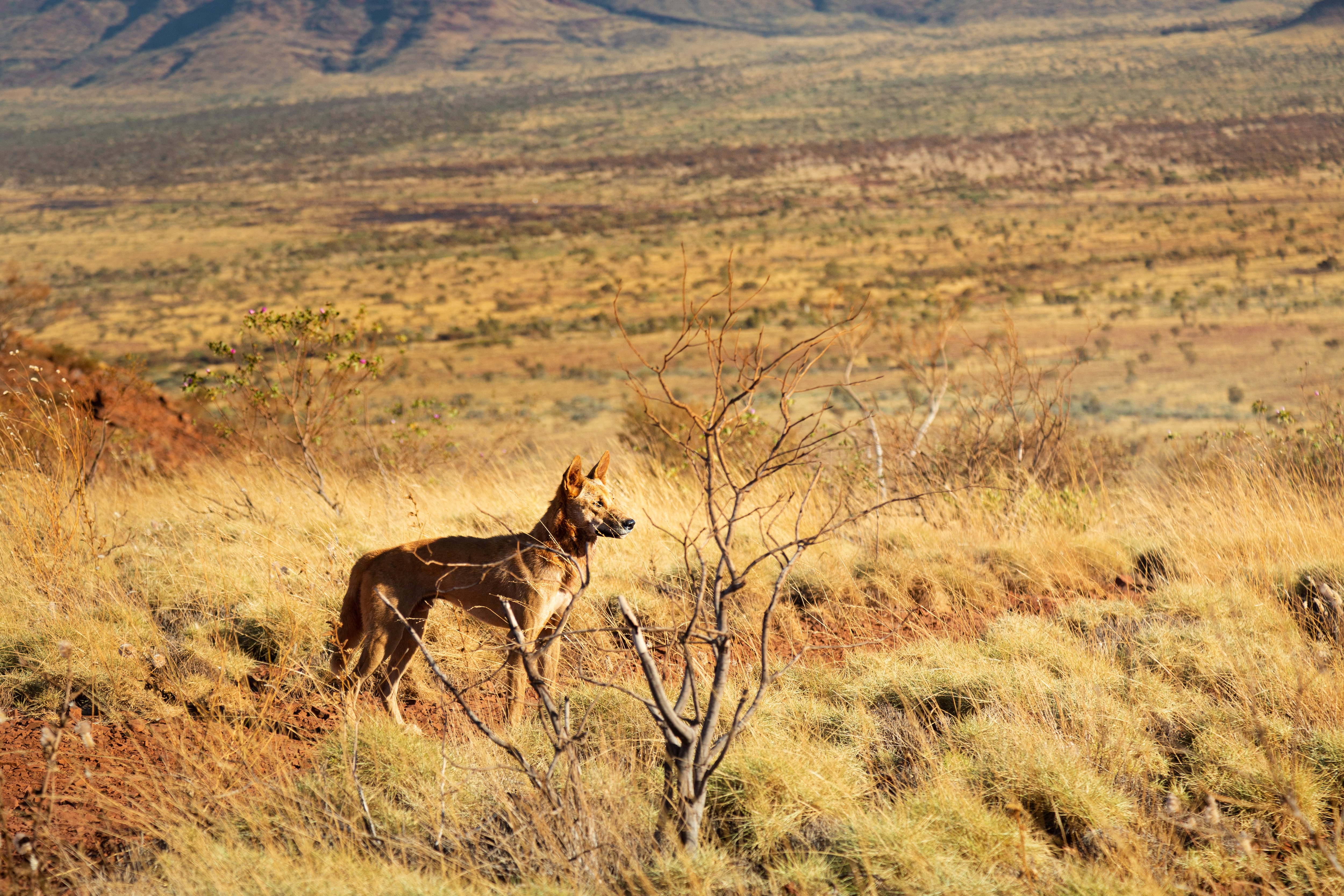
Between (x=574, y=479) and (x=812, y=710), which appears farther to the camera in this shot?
(x=812, y=710)

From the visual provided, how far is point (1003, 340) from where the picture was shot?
24.1 meters

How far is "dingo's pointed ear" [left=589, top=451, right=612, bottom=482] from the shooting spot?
355 cm

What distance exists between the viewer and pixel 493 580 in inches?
143

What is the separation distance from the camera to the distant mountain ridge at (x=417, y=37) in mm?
164000

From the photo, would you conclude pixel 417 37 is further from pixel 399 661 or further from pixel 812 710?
pixel 812 710

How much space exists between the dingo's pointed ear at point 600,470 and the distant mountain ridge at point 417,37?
168810 millimetres

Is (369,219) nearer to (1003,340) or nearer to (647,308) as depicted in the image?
(647,308)

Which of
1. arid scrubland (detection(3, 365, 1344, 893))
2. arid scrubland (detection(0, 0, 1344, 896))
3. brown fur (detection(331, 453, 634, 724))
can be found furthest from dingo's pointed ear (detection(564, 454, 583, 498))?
arid scrubland (detection(3, 365, 1344, 893))

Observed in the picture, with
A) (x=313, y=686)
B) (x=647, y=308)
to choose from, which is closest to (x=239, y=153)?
(x=647, y=308)

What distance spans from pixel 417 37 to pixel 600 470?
662 feet

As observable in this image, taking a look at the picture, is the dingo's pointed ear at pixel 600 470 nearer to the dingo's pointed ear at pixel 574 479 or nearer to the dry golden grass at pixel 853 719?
the dingo's pointed ear at pixel 574 479

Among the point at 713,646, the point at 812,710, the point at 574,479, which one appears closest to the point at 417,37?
the point at 574,479

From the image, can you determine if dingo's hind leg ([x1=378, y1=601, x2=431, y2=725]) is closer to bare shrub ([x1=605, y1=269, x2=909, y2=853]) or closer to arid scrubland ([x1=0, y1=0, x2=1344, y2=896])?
arid scrubland ([x1=0, y1=0, x2=1344, y2=896])

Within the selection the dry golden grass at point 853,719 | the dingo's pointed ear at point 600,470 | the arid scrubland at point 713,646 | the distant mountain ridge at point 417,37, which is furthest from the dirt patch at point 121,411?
the distant mountain ridge at point 417,37
